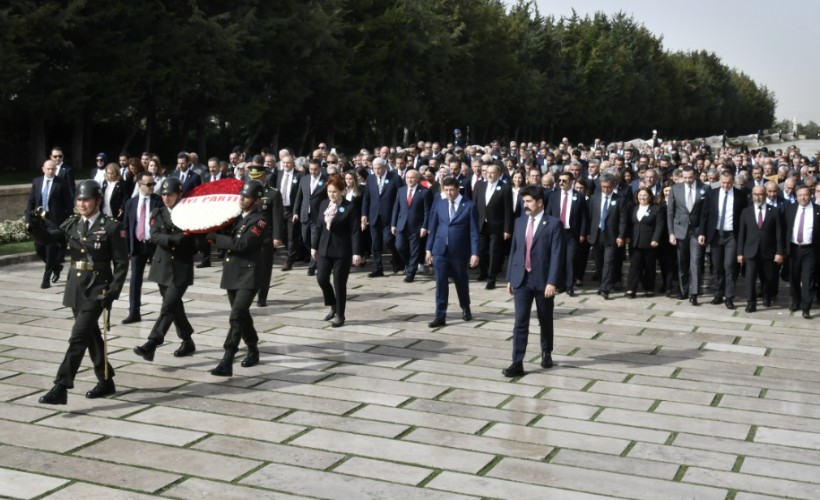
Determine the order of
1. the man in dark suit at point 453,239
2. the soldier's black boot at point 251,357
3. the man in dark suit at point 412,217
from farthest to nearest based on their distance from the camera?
the man in dark suit at point 412,217 < the man in dark suit at point 453,239 < the soldier's black boot at point 251,357

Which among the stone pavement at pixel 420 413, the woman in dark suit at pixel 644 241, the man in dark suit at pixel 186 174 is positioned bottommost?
the stone pavement at pixel 420 413

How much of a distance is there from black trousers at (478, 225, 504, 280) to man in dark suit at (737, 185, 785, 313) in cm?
345

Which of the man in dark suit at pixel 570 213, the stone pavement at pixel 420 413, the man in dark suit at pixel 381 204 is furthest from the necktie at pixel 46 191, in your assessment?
the man in dark suit at pixel 570 213

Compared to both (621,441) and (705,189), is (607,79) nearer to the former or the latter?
(705,189)

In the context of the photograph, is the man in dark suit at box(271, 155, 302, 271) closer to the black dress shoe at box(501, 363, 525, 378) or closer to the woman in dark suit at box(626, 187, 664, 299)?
the woman in dark suit at box(626, 187, 664, 299)

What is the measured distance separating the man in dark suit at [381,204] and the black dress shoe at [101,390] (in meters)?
8.23

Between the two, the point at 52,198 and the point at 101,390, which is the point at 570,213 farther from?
the point at 101,390

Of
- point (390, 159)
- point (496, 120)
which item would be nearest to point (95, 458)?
point (390, 159)

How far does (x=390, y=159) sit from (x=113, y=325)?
32.1 ft

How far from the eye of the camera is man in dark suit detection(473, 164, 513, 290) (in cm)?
1627

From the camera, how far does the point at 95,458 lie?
24.7 feet

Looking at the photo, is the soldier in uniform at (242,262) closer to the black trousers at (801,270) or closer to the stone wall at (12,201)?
the black trousers at (801,270)

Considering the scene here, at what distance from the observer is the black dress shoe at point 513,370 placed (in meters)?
10.2

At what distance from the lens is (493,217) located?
650 inches
